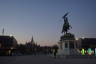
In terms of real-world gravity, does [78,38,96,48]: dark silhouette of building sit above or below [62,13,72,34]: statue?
below

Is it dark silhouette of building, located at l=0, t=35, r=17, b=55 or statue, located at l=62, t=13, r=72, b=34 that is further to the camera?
dark silhouette of building, located at l=0, t=35, r=17, b=55

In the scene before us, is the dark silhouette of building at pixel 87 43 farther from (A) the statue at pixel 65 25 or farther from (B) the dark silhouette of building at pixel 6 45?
(A) the statue at pixel 65 25

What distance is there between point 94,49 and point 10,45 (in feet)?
191

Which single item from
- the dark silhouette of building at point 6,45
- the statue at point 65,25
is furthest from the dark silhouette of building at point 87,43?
the statue at point 65,25

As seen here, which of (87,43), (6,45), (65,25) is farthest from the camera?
(87,43)

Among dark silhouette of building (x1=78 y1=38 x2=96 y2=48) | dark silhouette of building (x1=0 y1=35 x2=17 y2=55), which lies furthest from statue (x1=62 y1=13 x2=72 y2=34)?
dark silhouette of building (x1=78 y1=38 x2=96 y2=48)

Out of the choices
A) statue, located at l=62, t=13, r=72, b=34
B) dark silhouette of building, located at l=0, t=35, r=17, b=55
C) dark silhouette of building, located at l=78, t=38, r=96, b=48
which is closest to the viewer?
statue, located at l=62, t=13, r=72, b=34

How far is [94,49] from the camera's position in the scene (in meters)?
102

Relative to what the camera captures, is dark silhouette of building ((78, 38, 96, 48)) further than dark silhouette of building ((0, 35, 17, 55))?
Yes

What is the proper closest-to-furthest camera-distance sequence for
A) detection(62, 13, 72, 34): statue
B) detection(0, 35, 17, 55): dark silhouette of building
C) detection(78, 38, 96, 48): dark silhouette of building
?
detection(62, 13, 72, 34): statue
detection(0, 35, 17, 55): dark silhouette of building
detection(78, 38, 96, 48): dark silhouette of building

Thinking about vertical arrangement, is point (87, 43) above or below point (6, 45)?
above

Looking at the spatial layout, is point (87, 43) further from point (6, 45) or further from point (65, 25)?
point (65, 25)

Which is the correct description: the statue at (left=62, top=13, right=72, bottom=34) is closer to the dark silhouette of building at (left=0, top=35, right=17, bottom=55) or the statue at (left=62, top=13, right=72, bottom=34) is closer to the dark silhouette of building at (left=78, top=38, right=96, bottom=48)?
the dark silhouette of building at (left=0, top=35, right=17, bottom=55)

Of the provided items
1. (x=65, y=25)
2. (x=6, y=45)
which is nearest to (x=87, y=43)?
(x=6, y=45)
